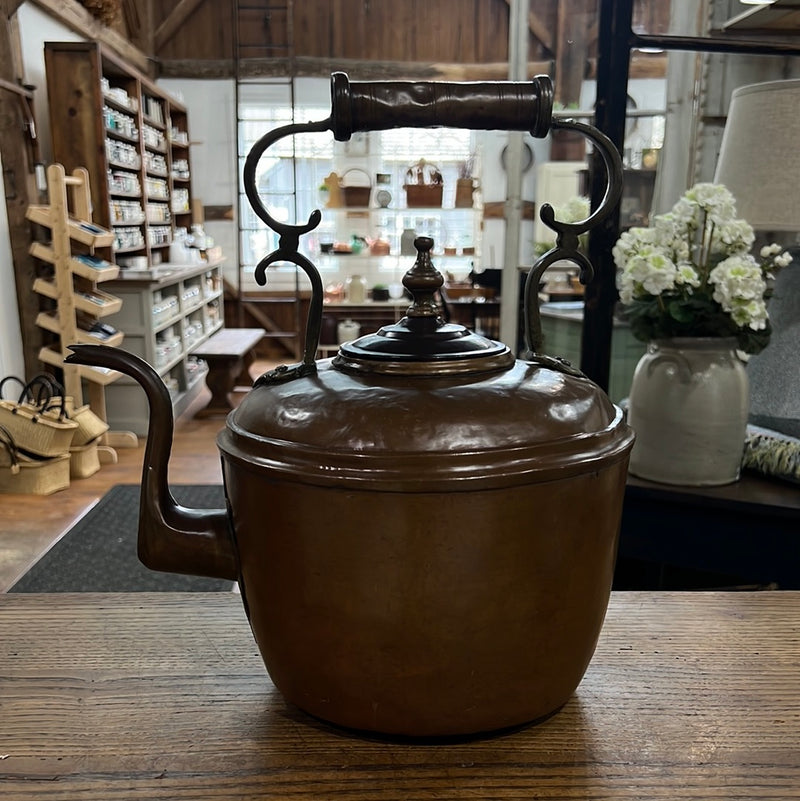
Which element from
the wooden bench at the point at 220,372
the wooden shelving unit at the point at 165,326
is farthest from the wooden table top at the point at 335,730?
the wooden bench at the point at 220,372

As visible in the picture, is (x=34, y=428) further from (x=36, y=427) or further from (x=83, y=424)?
(x=83, y=424)

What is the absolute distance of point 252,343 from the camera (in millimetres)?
5773

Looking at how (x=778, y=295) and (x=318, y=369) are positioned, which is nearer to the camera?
(x=318, y=369)

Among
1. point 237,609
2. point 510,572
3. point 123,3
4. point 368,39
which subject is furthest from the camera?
point 368,39

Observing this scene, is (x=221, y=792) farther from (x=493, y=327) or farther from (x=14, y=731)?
(x=493, y=327)

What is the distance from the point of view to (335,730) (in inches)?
26.8

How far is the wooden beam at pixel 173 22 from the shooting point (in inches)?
287

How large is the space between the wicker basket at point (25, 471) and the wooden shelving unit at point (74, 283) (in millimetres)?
476

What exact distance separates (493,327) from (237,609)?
6.19 m

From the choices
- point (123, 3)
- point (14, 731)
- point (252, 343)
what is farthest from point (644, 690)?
point (123, 3)

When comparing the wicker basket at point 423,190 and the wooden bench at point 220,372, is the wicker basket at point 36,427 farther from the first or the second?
the wicker basket at point 423,190

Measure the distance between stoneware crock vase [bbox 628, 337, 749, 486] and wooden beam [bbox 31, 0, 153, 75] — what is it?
14.8 feet

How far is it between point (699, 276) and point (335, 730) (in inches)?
49.9

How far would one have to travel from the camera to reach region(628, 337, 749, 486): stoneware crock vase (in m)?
1.56
